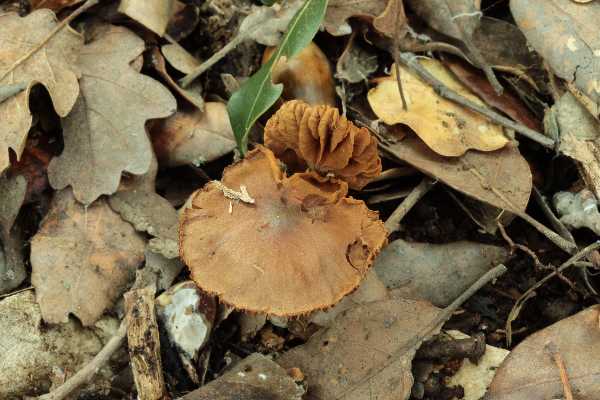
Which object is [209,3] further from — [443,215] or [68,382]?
[68,382]

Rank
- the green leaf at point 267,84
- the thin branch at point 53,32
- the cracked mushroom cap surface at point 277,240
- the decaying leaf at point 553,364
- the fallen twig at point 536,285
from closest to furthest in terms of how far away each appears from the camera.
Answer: the cracked mushroom cap surface at point 277,240, the decaying leaf at point 553,364, the fallen twig at point 536,285, the green leaf at point 267,84, the thin branch at point 53,32

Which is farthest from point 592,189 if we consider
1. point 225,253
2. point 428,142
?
point 225,253

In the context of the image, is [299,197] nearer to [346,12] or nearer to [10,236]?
[346,12]

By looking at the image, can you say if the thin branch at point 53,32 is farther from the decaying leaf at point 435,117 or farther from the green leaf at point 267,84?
the decaying leaf at point 435,117

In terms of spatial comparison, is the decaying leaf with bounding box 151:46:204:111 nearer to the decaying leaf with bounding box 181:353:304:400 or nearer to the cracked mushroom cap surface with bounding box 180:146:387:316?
the cracked mushroom cap surface with bounding box 180:146:387:316

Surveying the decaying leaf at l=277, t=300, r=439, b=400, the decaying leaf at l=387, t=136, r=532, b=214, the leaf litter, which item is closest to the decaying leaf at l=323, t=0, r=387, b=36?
the leaf litter

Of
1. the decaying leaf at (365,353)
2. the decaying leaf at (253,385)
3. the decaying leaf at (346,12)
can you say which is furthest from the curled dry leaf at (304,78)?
the decaying leaf at (253,385)
